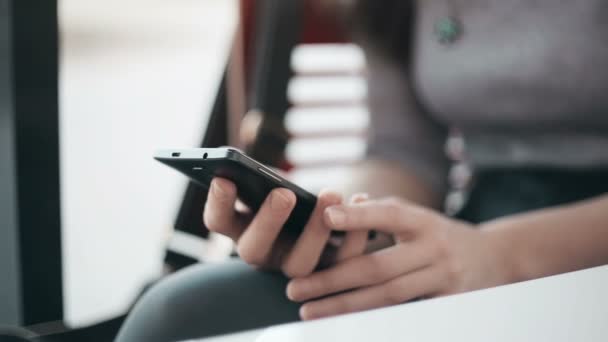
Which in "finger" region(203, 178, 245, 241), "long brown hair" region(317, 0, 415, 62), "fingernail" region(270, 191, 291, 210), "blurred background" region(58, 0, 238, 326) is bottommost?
"blurred background" region(58, 0, 238, 326)

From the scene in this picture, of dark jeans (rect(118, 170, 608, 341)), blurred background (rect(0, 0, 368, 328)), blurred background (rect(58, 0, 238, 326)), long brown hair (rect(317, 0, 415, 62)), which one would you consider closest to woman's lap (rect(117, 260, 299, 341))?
dark jeans (rect(118, 170, 608, 341))

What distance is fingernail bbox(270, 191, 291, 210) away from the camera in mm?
309

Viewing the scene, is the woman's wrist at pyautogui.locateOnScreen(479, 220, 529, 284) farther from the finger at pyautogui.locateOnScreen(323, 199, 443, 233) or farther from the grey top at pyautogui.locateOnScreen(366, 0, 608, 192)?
the grey top at pyautogui.locateOnScreen(366, 0, 608, 192)

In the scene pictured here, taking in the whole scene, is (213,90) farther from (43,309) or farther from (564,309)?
(564,309)

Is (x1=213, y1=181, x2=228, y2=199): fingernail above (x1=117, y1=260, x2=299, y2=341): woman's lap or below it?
above

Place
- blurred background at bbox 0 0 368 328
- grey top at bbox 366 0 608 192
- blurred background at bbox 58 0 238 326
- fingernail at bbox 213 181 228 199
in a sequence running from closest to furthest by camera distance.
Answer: fingernail at bbox 213 181 228 199 < grey top at bbox 366 0 608 192 < blurred background at bbox 0 0 368 328 < blurred background at bbox 58 0 238 326

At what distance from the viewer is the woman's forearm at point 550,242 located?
0.42m

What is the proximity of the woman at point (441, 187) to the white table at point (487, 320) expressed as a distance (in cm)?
10

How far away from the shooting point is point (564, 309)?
0.76 feet

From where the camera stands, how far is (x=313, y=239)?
13.3 inches

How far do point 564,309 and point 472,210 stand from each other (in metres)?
0.45

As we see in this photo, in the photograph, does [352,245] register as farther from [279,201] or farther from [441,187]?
[441,187]

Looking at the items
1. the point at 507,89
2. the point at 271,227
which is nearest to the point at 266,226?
the point at 271,227

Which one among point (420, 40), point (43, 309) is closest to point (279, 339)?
point (420, 40)
